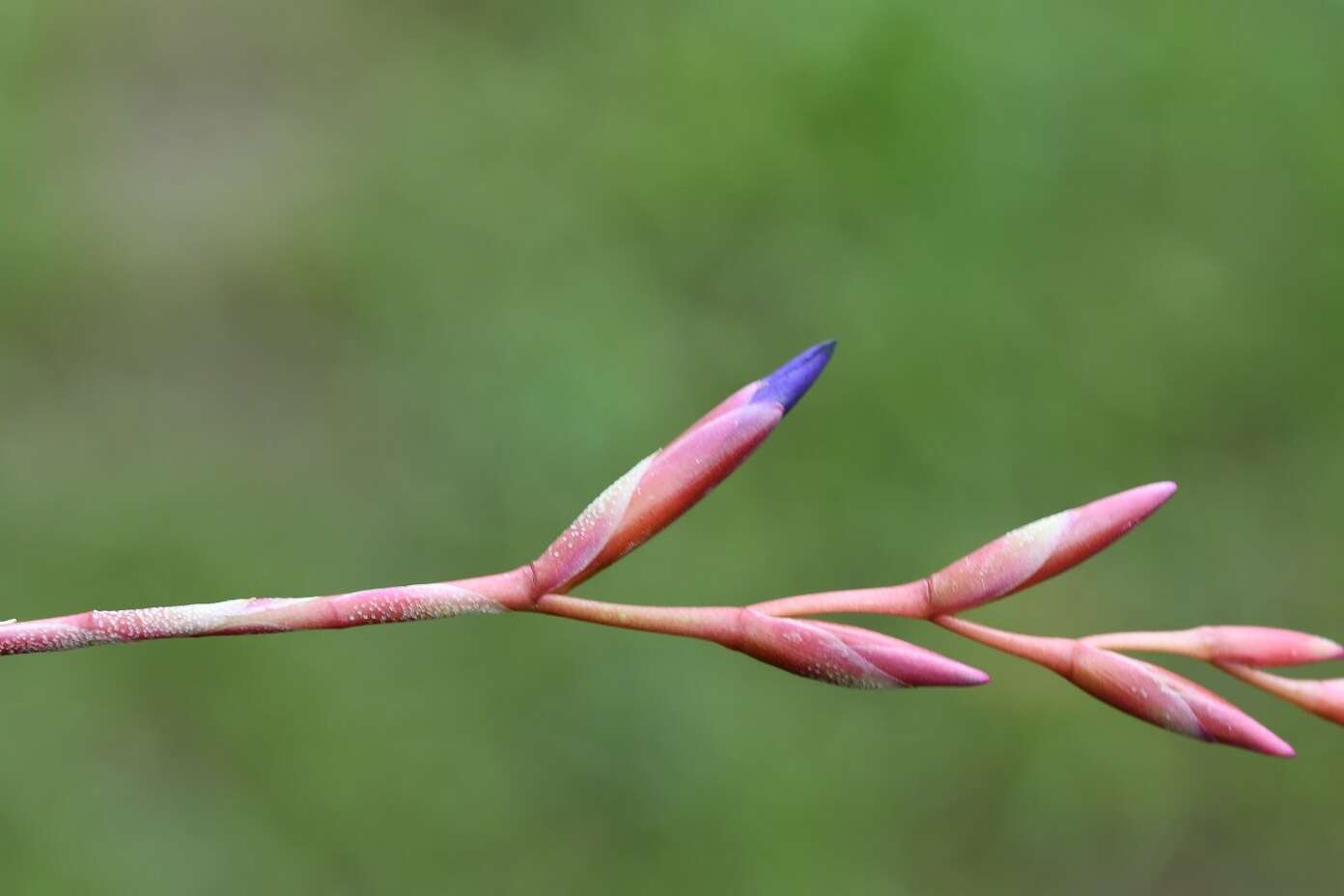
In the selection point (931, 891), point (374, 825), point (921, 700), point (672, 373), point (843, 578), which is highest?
point (672, 373)

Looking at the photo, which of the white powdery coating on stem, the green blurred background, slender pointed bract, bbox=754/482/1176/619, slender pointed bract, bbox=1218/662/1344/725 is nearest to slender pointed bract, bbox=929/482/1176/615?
slender pointed bract, bbox=754/482/1176/619

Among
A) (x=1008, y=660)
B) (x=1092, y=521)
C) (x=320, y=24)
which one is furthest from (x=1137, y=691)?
(x=320, y=24)

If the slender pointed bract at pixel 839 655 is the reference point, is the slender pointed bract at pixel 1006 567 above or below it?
above

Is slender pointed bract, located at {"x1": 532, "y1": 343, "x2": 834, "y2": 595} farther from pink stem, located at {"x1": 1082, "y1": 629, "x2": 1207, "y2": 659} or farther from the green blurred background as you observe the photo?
the green blurred background

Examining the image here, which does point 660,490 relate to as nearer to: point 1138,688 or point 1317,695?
point 1138,688

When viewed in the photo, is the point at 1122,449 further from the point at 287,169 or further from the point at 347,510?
the point at 287,169

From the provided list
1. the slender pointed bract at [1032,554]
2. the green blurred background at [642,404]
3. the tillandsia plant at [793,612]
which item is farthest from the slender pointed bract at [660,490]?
the green blurred background at [642,404]

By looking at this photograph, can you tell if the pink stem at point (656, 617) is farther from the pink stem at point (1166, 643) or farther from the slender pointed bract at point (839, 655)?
A: the pink stem at point (1166, 643)
